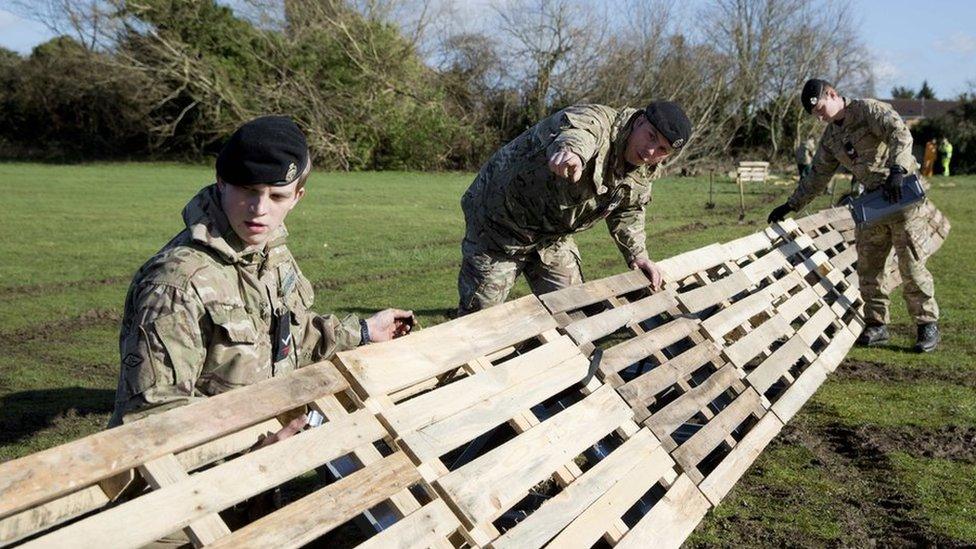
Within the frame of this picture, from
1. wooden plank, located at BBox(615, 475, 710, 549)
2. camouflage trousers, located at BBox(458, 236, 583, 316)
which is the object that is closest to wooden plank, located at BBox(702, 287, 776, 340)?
camouflage trousers, located at BBox(458, 236, 583, 316)

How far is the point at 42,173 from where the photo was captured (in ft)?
107

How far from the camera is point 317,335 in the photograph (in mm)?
3826

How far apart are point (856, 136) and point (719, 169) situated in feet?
117

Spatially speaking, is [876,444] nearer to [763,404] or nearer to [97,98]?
[763,404]

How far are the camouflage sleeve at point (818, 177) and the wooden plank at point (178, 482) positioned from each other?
782 centimetres

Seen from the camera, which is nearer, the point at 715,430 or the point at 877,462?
the point at 715,430

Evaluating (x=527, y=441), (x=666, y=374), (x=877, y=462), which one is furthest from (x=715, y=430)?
(x=527, y=441)

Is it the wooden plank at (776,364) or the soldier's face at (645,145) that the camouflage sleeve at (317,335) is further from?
the wooden plank at (776,364)

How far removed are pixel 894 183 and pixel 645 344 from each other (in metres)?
4.34

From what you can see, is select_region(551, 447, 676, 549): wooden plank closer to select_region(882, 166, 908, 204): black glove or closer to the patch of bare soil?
the patch of bare soil

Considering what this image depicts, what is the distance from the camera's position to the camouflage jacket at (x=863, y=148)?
846cm

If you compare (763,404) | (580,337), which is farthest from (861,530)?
(580,337)

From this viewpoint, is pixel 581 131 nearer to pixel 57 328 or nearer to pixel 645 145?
pixel 645 145

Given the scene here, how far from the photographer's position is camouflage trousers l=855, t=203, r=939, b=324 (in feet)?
28.0
